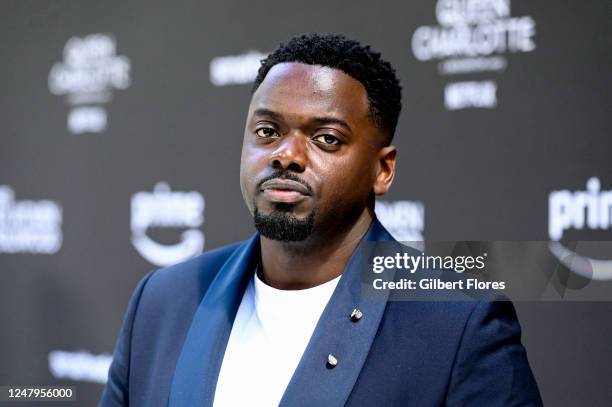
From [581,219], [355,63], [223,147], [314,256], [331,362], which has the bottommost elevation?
[331,362]

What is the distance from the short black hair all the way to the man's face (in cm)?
2

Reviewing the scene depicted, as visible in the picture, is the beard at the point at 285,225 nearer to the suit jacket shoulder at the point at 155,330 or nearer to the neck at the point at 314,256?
the neck at the point at 314,256

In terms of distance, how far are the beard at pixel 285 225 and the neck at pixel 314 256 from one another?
56 millimetres

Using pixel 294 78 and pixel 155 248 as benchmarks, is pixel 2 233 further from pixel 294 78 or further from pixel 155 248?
pixel 294 78

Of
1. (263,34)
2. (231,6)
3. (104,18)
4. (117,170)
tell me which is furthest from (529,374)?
(104,18)

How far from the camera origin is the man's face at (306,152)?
122cm

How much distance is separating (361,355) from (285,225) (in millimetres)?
237

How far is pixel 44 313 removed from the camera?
9.98ft

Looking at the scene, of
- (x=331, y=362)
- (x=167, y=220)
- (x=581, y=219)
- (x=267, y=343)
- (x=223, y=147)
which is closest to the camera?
(x=331, y=362)

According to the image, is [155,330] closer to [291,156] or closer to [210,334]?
[210,334]

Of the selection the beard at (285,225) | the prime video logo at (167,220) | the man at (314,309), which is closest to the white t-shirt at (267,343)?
the man at (314,309)

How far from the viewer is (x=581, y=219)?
193cm

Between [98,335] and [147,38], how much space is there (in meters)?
1.14

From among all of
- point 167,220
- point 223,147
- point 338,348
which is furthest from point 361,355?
point 167,220
